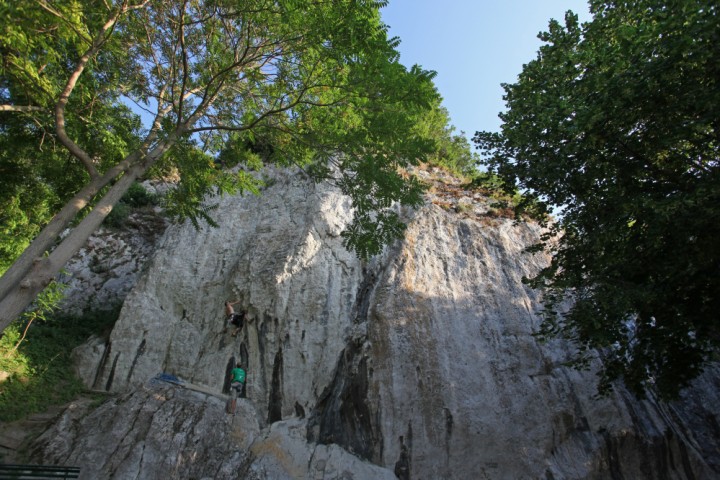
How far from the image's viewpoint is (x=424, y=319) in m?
11.6

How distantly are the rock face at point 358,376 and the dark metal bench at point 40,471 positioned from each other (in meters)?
0.45

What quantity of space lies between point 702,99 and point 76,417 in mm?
14028

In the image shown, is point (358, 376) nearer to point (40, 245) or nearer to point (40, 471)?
point (40, 471)

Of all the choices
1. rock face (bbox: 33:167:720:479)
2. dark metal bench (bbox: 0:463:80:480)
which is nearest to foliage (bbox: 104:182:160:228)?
rock face (bbox: 33:167:720:479)

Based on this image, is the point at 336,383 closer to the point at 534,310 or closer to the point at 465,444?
the point at 465,444

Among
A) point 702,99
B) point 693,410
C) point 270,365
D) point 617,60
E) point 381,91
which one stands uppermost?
point 617,60

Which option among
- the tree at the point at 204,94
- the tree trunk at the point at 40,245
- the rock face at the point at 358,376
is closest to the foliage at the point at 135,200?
the rock face at the point at 358,376

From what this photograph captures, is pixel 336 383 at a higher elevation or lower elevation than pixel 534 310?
lower

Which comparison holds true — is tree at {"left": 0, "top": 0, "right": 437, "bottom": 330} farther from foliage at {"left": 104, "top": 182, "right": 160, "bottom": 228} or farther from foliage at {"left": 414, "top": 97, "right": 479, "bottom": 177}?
foliage at {"left": 414, "top": 97, "right": 479, "bottom": 177}

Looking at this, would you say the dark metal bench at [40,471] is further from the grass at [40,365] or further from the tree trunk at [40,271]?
the tree trunk at [40,271]

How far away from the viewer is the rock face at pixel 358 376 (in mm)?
9305

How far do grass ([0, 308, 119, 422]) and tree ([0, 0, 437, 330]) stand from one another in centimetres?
552

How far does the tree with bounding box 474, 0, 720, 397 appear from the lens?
280 inches

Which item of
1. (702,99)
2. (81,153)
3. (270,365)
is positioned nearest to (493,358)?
(270,365)
